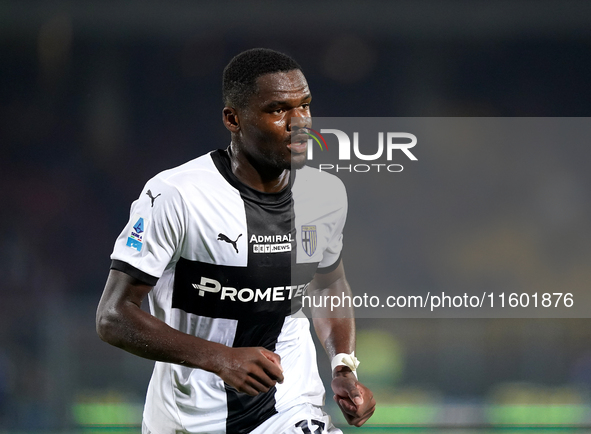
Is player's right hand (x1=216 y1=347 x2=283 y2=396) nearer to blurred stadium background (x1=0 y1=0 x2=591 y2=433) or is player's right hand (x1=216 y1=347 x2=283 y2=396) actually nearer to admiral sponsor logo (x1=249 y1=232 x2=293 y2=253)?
admiral sponsor logo (x1=249 y1=232 x2=293 y2=253)

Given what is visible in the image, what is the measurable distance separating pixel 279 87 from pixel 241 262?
496mm

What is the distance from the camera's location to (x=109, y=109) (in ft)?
11.3

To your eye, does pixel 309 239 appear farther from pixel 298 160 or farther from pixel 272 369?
pixel 272 369

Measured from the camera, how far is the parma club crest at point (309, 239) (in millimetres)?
1979

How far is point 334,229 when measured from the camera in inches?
83.1

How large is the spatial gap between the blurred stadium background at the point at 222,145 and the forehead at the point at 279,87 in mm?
1605

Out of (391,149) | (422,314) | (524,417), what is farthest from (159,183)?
(524,417)

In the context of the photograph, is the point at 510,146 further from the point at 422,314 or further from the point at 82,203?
the point at 82,203

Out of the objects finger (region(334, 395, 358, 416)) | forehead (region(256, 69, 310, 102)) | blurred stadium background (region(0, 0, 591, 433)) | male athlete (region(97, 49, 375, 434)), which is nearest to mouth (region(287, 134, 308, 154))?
male athlete (region(97, 49, 375, 434))

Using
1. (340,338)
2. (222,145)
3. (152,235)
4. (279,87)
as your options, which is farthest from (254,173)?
(222,145)

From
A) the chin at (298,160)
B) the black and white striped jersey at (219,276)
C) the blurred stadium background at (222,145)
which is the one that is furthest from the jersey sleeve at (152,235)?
the blurred stadium background at (222,145)

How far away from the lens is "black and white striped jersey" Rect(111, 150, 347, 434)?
176cm

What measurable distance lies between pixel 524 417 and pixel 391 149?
62.9 inches

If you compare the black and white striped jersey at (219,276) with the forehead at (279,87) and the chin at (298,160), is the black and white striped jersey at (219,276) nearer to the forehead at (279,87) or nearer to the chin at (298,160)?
the chin at (298,160)
